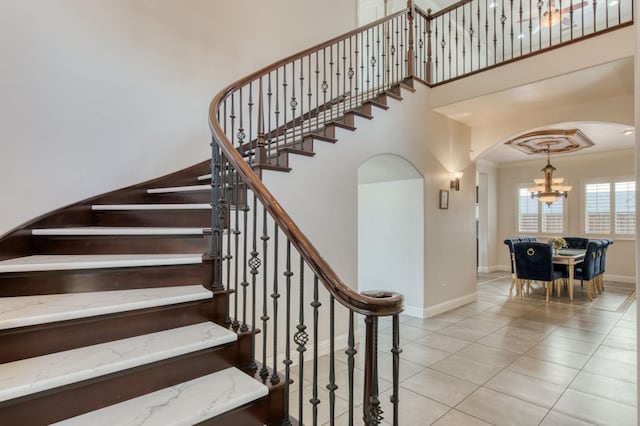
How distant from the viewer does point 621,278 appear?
23.6 feet

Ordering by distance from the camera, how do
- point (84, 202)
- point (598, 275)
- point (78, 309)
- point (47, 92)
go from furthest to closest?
point (598, 275), point (84, 202), point (47, 92), point (78, 309)

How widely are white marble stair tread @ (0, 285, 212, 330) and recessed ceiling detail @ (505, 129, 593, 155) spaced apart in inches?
223

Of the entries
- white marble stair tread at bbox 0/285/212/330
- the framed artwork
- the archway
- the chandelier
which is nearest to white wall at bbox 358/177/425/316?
the archway

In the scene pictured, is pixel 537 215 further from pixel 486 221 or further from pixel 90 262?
pixel 90 262

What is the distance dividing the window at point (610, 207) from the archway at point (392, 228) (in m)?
5.65

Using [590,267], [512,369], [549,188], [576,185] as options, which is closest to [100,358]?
[512,369]

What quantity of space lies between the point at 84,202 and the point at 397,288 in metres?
3.88

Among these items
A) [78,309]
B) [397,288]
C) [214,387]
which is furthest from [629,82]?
[78,309]

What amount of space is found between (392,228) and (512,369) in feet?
7.63

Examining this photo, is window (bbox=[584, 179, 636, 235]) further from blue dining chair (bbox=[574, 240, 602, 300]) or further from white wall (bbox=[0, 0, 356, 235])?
white wall (bbox=[0, 0, 356, 235])

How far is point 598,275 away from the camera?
6.09m

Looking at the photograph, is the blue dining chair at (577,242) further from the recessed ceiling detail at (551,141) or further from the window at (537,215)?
the recessed ceiling detail at (551,141)

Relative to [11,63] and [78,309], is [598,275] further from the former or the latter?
[11,63]

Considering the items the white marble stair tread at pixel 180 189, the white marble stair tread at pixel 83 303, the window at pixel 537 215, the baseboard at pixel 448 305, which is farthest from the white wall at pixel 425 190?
the window at pixel 537 215
